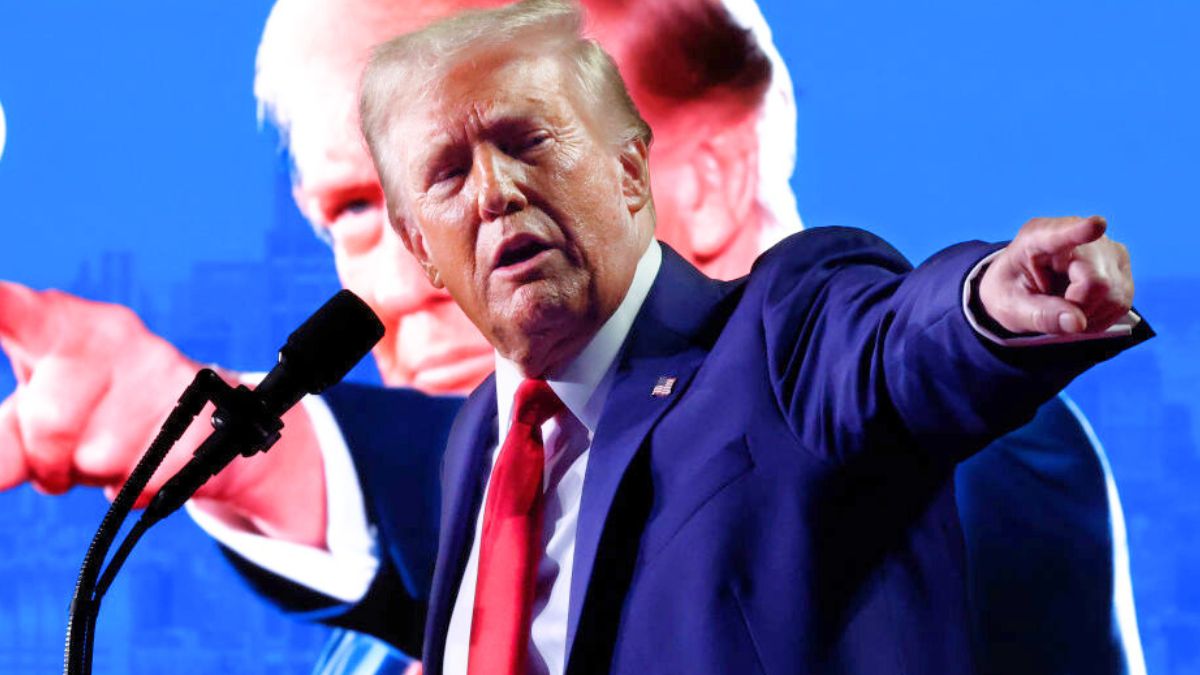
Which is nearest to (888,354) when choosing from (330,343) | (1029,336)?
(1029,336)

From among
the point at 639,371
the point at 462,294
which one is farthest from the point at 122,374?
the point at 639,371

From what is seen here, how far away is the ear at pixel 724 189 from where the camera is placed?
6.79ft

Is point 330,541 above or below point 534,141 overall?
below

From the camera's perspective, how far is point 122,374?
7.43 feet

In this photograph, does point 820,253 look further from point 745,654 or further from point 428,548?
point 428,548

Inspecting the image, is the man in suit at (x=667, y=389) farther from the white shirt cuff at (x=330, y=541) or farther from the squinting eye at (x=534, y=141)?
the white shirt cuff at (x=330, y=541)

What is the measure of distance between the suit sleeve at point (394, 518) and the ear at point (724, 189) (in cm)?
46

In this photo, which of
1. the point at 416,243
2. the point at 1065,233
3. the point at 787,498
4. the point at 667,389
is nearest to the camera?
the point at 1065,233

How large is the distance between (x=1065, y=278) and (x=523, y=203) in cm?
73

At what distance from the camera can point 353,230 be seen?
7.19 ft

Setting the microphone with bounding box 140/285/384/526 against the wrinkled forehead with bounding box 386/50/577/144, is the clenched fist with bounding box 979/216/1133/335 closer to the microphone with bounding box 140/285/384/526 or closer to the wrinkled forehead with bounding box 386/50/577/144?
the microphone with bounding box 140/285/384/526

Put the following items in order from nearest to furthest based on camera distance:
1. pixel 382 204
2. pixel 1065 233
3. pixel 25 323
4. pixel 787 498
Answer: pixel 1065 233 < pixel 787 498 < pixel 382 204 < pixel 25 323

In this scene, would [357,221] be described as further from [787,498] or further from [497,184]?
[787,498]

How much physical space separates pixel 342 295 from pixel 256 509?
42.5 inches
